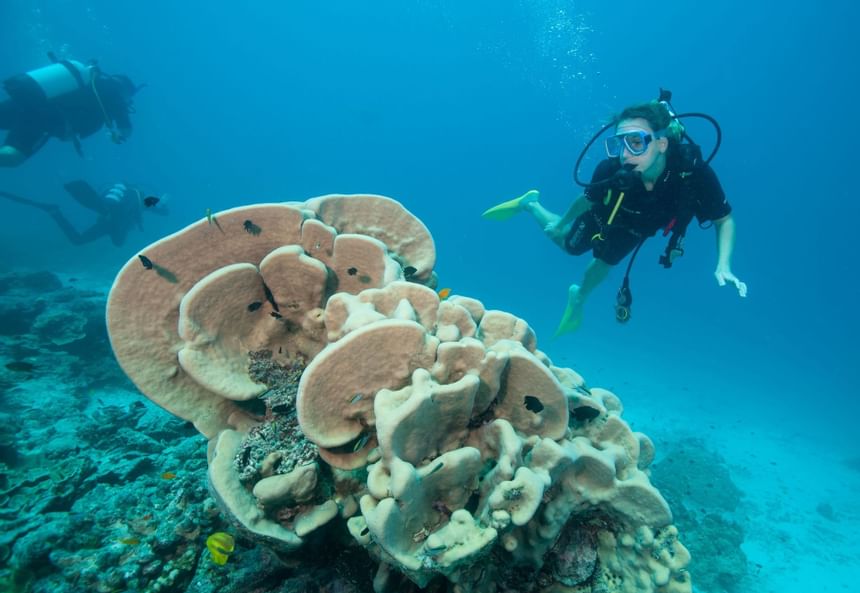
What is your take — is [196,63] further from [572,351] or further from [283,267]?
[283,267]

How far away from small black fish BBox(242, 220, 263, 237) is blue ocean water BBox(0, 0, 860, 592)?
13.7m

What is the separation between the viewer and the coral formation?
2.33 meters

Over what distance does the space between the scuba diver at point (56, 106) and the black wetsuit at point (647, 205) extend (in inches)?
503

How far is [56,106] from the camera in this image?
11.5 meters

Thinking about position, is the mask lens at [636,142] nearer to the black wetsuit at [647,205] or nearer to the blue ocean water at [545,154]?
the black wetsuit at [647,205]

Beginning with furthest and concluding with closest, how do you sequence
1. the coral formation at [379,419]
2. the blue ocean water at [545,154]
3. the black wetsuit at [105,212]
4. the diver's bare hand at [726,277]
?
the blue ocean water at [545,154] → the black wetsuit at [105,212] → the diver's bare hand at [726,277] → the coral formation at [379,419]

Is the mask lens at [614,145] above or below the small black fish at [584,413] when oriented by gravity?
above

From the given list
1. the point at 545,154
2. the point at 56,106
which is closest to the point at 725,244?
the point at 56,106

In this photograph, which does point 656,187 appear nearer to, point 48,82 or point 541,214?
point 541,214

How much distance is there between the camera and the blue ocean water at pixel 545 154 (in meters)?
31.2

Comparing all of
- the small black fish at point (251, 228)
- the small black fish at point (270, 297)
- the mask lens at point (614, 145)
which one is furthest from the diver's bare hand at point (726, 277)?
the small black fish at point (251, 228)

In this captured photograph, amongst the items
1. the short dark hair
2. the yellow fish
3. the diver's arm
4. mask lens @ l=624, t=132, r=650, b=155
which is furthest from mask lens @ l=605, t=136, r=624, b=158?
the yellow fish

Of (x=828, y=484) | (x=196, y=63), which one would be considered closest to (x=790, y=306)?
(x=828, y=484)

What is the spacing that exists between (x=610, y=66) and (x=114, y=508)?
143766mm
